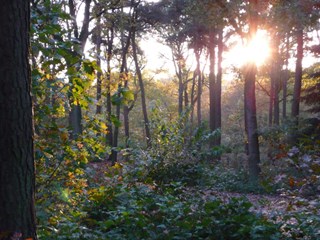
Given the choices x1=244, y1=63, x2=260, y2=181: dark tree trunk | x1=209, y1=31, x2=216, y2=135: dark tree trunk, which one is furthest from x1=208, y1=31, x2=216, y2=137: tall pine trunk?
x1=244, y1=63, x2=260, y2=181: dark tree trunk

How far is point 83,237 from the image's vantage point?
4.07 metres

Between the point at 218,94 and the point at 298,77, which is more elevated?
the point at 298,77

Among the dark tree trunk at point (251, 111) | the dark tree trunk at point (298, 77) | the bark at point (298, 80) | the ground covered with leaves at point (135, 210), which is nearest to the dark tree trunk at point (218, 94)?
the bark at point (298, 80)

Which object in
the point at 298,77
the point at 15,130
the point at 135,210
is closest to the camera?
the point at 15,130

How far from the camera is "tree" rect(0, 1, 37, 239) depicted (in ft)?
8.46

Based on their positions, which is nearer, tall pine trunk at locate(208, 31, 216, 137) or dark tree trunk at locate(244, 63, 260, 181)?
dark tree trunk at locate(244, 63, 260, 181)

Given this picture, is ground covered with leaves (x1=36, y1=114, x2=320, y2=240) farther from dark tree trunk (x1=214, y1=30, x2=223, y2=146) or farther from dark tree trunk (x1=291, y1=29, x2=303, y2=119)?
dark tree trunk (x1=214, y1=30, x2=223, y2=146)

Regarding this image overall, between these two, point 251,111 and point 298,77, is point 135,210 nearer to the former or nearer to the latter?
point 251,111

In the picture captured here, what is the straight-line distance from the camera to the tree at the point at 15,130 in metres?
2.58

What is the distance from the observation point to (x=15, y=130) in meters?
2.62

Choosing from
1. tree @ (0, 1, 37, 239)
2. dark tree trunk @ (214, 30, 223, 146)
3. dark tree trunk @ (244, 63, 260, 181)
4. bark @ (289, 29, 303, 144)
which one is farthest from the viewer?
dark tree trunk @ (214, 30, 223, 146)

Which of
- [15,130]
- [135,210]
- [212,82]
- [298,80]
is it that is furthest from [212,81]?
[15,130]

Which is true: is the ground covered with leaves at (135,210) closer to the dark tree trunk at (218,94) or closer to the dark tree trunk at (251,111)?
the dark tree trunk at (251,111)

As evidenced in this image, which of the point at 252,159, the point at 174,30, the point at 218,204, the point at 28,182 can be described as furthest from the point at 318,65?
the point at 28,182
